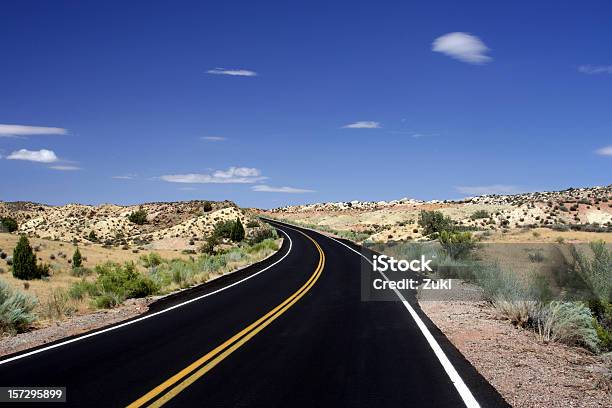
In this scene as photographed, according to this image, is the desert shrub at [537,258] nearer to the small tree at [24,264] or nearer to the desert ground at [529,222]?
the desert ground at [529,222]

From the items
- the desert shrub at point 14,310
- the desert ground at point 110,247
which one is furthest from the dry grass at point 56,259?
the desert shrub at point 14,310

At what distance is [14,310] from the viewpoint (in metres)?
13.0

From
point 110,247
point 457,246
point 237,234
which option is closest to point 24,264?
point 110,247

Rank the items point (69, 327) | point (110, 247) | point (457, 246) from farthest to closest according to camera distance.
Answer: point (110, 247)
point (457, 246)
point (69, 327)

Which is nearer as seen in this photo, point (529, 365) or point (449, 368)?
point (449, 368)

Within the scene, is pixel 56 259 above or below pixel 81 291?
below

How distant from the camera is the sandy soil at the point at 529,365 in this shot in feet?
22.6

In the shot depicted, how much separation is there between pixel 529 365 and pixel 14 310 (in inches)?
456

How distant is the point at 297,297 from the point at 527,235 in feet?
122

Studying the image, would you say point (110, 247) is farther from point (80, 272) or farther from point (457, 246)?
point (457, 246)

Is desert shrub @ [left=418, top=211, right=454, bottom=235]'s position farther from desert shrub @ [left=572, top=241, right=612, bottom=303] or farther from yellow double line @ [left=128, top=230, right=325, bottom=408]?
yellow double line @ [left=128, top=230, right=325, bottom=408]

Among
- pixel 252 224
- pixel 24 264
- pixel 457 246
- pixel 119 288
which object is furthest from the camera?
pixel 252 224

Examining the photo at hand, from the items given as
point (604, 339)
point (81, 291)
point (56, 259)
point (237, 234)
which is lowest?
point (56, 259)

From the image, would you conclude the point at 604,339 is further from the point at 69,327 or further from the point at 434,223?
the point at 434,223
